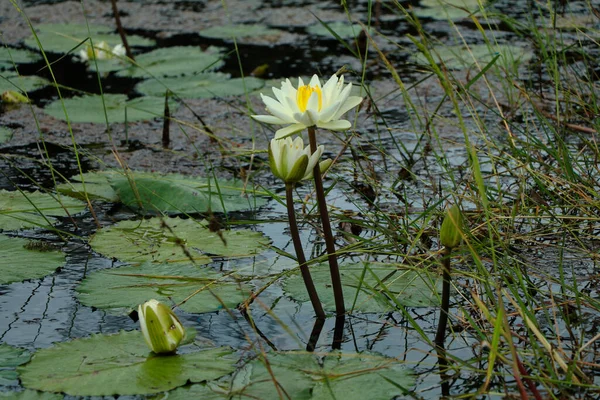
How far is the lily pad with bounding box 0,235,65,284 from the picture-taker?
1864mm

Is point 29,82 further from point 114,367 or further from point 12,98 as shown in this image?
point 114,367

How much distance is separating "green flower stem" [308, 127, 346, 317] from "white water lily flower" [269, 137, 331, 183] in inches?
0.8

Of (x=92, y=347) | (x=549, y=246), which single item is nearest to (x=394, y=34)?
(x=549, y=246)

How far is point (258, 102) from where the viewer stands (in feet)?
11.0

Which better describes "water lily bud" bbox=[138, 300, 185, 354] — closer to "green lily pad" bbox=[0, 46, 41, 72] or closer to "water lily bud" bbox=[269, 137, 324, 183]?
"water lily bud" bbox=[269, 137, 324, 183]

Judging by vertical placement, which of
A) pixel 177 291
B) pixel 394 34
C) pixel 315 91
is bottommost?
pixel 394 34

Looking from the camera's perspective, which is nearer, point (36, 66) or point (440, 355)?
point (440, 355)

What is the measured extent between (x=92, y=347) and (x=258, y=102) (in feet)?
6.47

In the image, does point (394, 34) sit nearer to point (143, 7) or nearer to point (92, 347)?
point (143, 7)

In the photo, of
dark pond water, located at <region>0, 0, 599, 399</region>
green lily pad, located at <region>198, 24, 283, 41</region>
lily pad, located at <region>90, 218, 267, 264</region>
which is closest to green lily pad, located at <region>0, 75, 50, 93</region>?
dark pond water, located at <region>0, 0, 599, 399</region>

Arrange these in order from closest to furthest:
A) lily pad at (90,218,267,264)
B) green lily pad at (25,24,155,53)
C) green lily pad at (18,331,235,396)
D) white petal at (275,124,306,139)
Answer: green lily pad at (18,331,235,396)
white petal at (275,124,306,139)
lily pad at (90,218,267,264)
green lily pad at (25,24,155,53)

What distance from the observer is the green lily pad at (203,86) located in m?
3.35

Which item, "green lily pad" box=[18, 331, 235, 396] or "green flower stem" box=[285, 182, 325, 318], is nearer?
"green lily pad" box=[18, 331, 235, 396]

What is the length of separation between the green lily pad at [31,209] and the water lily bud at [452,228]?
3.55ft
